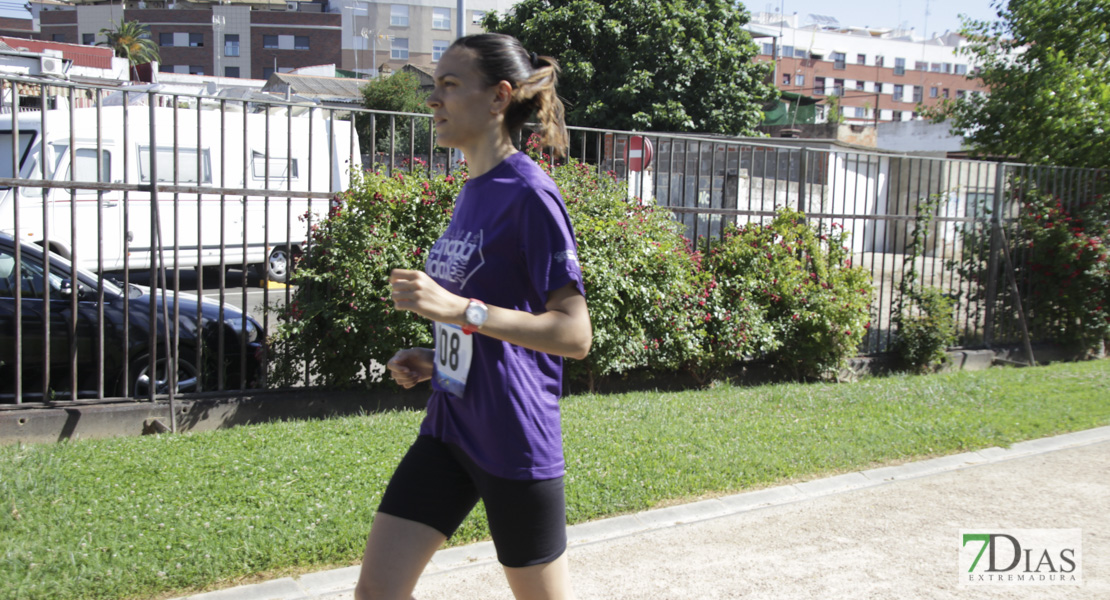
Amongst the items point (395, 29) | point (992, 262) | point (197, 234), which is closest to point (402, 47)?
point (395, 29)

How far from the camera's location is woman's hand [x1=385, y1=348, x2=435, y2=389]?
258 cm

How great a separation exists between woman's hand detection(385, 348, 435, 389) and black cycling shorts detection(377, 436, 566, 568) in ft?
0.65

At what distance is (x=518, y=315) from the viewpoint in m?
2.14

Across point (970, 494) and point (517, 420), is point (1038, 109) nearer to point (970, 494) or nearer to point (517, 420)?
point (970, 494)

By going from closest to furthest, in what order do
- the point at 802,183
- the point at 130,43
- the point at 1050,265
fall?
1. the point at 802,183
2. the point at 1050,265
3. the point at 130,43

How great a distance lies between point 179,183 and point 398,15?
73861 millimetres

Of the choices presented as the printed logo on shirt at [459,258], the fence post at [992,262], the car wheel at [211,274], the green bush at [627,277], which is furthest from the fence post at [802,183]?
the car wheel at [211,274]

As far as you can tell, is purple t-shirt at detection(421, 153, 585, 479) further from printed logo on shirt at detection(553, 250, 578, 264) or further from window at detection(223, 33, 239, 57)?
window at detection(223, 33, 239, 57)

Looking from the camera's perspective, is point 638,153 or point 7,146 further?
point 7,146

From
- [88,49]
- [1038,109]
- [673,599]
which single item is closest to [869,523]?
[673,599]

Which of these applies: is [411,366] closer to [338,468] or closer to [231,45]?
[338,468]

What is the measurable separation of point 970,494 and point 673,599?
262 centimetres

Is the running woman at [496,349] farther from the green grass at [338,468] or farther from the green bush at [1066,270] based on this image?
the green bush at [1066,270]

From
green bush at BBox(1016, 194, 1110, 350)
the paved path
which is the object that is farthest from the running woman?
green bush at BBox(1016, 194, 1110, 350)
